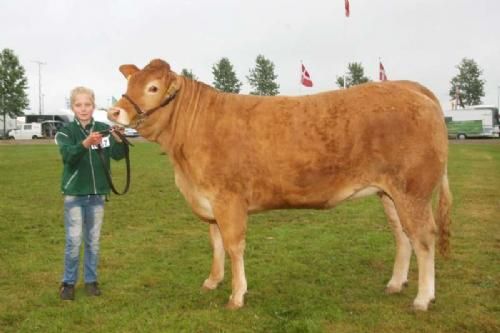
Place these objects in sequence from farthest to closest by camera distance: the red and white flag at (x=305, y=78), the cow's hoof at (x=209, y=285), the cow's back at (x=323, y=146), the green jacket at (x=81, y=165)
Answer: the red and white flag at (x=305, y=78) < the cow's hoof at (x=209, y=285) < the green jacket at (x=81, y=165) < the cow's back at (x=323, y=146)

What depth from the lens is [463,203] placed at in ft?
42.8

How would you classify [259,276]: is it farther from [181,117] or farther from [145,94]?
[145,94]

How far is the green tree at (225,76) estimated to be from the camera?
2859 inches

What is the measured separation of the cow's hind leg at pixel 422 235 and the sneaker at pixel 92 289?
11.7ft

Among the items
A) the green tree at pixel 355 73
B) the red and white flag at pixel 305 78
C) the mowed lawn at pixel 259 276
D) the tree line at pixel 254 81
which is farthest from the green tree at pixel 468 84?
the mowed lawn at pixel 259 276

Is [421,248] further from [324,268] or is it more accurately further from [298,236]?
[298,236]

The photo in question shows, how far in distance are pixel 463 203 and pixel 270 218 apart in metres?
5.02

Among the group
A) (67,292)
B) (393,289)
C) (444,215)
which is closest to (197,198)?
(67,292)

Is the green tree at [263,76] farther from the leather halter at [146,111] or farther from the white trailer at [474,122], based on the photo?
the leather halter at [146,111]

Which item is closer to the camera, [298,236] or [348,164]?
[348,164]

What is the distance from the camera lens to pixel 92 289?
6.41m

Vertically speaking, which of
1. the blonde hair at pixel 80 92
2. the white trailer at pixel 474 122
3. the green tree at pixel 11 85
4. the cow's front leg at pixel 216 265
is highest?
the green tree at pixel 11 85

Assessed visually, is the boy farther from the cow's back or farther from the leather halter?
the cow's back

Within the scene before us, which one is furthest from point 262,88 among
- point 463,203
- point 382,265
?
point 382,265
